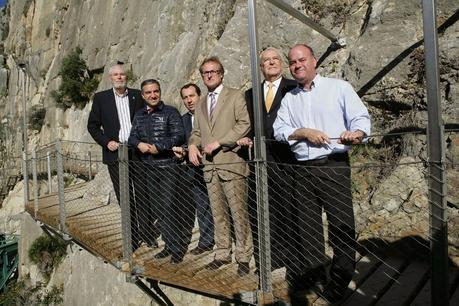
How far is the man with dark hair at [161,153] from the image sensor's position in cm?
397

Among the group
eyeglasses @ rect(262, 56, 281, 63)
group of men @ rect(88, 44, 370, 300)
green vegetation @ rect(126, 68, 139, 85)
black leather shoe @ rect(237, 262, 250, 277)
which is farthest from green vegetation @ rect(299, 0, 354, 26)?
green vegetation @ rect(126, 68, 139, 85)

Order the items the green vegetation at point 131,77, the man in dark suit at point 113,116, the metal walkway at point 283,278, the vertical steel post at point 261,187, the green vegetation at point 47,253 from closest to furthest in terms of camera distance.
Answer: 1. the vertical steel post at point 261,187
2. the metal walkway at point 283,278
3. the man in dark suit at point 113,116
4. the green vegetation at point 47,253
5. the green vegetation at point 131,77

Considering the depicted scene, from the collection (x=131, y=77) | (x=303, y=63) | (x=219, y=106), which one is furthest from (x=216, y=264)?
(x=131, y=77)

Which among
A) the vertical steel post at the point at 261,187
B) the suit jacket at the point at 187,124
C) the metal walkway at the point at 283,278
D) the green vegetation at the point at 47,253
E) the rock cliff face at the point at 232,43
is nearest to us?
the vertical steel post at the point at 261,187

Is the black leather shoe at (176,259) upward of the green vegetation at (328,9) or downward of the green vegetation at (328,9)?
downward

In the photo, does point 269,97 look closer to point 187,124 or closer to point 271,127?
point 271,127

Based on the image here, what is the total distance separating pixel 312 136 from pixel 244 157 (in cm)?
88

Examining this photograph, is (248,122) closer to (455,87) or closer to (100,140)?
(100,140)

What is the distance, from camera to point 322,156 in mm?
2865

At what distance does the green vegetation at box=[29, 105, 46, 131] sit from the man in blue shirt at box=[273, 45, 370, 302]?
19664mm

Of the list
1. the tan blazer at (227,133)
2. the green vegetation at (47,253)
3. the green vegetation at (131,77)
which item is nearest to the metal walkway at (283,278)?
the tan blazer at (227,133)

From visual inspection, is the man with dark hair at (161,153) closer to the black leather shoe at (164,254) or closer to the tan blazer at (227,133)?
the black leather shoe at (164,254)

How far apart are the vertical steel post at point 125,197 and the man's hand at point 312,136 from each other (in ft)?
5.63

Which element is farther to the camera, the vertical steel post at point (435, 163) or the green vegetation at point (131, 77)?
the green vegetation at point (131, 77)
